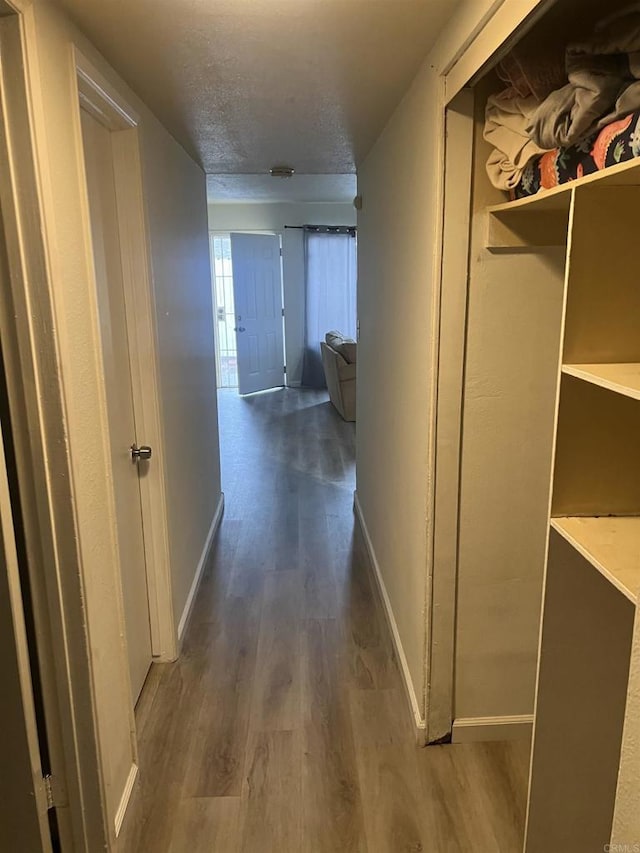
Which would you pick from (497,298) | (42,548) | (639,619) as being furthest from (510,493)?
(42,548)

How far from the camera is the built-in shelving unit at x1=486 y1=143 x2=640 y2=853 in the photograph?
1.13 metres

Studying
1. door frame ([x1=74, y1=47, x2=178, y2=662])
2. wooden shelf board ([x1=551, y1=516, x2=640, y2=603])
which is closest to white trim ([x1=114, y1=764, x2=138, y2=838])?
door frame ([x1=74, y1=47, x2=178, y2=662])

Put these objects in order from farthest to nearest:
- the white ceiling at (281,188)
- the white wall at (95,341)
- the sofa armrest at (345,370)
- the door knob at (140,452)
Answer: the sofa armrest at (345,370), the white ceiling at (281,188), the door knob at (140,452), the white wall at (95,341)

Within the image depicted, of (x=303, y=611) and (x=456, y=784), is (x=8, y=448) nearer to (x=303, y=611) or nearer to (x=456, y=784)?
(x=456, y=784)

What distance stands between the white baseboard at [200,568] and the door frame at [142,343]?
0.17 m

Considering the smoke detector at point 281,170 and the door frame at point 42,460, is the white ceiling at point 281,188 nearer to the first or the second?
the smoke detector at point 281,170

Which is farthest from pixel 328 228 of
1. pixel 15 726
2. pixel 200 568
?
pixel 15 726

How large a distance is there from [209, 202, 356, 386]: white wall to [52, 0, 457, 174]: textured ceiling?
18.3 feet

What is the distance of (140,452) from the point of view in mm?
2285

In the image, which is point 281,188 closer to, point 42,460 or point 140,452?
point 140,452

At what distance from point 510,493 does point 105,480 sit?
119 cm

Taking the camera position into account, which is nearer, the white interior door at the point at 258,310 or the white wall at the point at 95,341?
the white wall at the point at 95,341

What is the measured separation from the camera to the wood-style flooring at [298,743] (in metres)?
1.81

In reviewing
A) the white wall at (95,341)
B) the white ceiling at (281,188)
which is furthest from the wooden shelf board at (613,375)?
the white ceiling at (281,188)
